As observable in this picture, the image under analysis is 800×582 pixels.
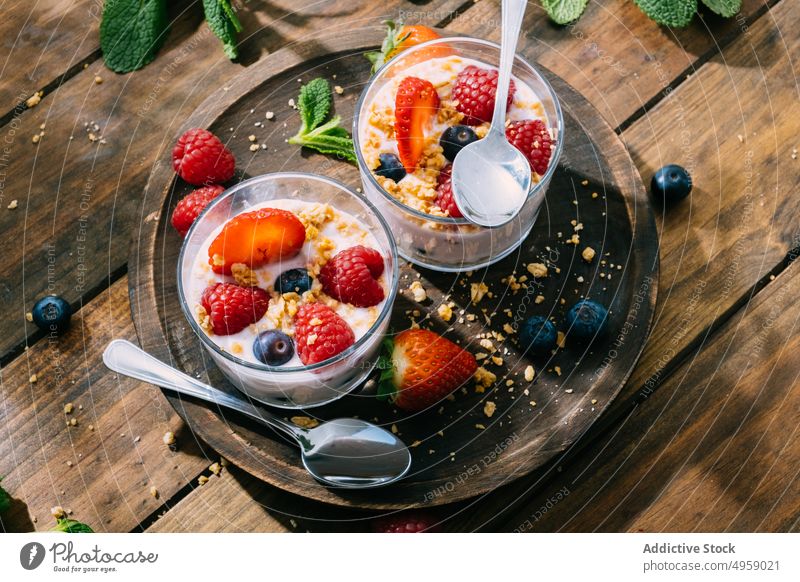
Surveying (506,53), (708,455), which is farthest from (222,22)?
(708,455)

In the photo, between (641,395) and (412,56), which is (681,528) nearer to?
(641,395)

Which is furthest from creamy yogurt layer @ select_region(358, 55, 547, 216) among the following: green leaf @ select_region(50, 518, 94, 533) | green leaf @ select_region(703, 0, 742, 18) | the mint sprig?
green leaf @ select_region(50, 518, 94, 533)

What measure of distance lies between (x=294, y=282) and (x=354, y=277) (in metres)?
0.13

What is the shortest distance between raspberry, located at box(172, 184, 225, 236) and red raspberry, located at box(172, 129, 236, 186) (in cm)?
4

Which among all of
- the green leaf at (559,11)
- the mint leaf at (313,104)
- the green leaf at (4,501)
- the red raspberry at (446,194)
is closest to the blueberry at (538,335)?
the red raspberry at (446,194)

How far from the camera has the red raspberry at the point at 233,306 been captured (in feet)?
5.50

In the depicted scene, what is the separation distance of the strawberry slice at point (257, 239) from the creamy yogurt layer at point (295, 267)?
0.06 ft

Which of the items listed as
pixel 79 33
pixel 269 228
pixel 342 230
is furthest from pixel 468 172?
pixel 79 33

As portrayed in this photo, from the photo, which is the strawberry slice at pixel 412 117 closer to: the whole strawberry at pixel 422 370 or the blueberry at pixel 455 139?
the blueberry at pixel 455 139

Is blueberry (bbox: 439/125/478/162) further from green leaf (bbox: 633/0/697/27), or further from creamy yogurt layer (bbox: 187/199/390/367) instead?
green leaf (bbox: 633/0/697/27)

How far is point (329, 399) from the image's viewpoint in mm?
1813
